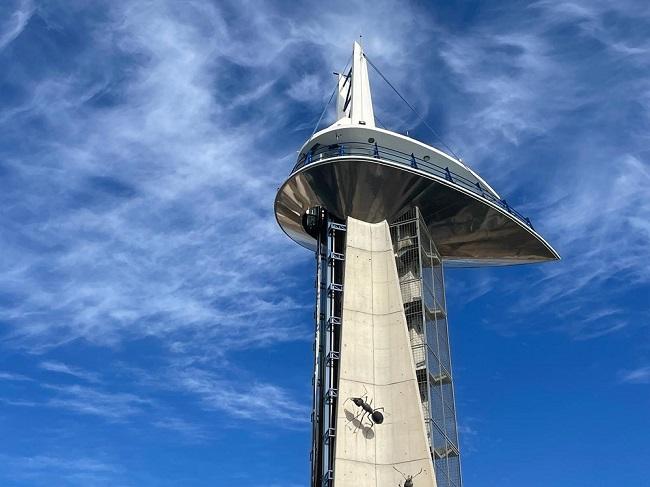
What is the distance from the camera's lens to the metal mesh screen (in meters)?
44.9

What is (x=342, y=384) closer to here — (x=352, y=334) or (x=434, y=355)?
(x=352, y=334)

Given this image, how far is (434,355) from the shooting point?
157ft

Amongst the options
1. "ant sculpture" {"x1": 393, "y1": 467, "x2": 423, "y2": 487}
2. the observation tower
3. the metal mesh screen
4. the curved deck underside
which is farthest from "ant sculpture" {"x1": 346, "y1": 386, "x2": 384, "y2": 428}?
the curved deck underside

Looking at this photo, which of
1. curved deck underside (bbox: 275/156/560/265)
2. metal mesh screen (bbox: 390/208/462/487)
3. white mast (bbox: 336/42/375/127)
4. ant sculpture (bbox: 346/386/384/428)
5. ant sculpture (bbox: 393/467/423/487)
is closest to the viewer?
ant sculpture (bbox: 393/467/423/487)

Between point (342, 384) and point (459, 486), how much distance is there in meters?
8.31

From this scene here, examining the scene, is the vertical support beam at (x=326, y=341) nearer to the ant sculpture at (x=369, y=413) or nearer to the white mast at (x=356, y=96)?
the ant sculpture at (x=369, y=413)

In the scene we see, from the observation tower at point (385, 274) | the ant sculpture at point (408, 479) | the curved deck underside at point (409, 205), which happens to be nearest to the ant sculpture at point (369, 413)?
the observation tower at point (385, 274)

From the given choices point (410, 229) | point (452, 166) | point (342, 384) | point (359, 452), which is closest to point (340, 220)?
point (410, 229)

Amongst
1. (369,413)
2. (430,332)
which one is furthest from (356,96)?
(369,413)

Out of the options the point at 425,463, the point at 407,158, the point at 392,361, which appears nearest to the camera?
the point at 425,463

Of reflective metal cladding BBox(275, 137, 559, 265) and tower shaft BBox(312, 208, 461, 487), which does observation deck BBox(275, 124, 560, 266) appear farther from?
tower shaft BBox(312, 208, 461, 487)

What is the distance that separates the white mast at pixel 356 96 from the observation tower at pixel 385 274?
27cm

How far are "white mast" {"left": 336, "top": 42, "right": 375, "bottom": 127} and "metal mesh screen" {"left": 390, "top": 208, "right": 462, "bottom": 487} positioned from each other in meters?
8.11

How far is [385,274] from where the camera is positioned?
49.1 metres
